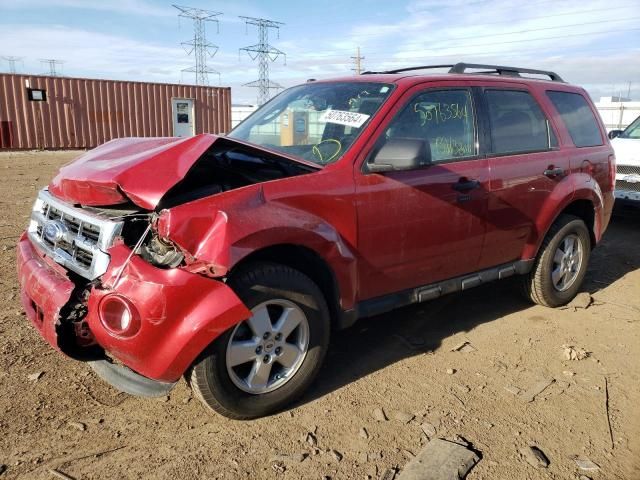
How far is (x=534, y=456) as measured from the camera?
2766mm

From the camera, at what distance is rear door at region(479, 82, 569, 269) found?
13.3ft

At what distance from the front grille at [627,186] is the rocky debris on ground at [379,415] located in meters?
6.51

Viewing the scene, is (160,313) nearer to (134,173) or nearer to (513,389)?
Result: (134,173)

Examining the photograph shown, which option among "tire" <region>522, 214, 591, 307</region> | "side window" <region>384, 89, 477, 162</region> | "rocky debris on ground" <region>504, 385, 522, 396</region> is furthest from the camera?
"tire" <region>522, 214, 591, 307</region>

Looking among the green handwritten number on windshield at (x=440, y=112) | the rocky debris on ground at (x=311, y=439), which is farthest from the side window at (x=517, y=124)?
the rocky debris on ground at (x=311, y=439)

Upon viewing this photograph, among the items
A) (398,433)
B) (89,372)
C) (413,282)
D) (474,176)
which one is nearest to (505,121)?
(474,176)

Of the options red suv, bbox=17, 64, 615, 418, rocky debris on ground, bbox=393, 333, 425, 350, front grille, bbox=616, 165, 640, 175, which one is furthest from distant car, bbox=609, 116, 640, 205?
rocky debris on ground, bbox=393, 333, 425, 350

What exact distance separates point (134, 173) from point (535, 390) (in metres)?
2.69

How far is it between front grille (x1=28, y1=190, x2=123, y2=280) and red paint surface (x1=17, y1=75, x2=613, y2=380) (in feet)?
0.30

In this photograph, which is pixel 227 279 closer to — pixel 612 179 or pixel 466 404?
pixel 466 404

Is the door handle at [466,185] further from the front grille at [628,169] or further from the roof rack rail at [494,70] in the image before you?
the front grille at [628,169]

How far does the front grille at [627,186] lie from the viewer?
7.88 m

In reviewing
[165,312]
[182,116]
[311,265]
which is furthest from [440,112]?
[182,116]

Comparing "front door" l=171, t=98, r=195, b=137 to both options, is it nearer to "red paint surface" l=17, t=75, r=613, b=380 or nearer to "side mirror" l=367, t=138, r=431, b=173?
"red paint surface" l=17, t=75, r=613, b=380
